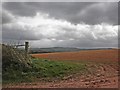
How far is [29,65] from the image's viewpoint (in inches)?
798

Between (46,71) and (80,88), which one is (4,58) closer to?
(46,71)

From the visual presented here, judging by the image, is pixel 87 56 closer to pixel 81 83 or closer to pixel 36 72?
pixel 36 72

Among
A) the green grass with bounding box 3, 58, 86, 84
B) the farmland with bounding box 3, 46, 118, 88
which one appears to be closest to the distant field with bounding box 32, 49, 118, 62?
the farmland with bounding box 3, 46, 118, 88

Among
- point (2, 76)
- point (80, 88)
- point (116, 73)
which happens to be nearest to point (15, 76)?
point (2, 76)

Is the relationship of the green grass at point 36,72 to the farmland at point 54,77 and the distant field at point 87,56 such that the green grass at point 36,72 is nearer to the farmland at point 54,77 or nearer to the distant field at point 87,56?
the farmland at point 54,77

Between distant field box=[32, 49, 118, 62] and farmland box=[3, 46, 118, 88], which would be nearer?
farmland box=[3, 46, 118, 88]

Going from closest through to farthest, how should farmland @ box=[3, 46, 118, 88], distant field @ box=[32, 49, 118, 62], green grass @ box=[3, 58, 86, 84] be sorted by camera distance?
farmland @ box=[3, 46, 118, 88], green grass @ box=[3, 58, 86, 84], distant field @ box=[32, 49, 118, 62]

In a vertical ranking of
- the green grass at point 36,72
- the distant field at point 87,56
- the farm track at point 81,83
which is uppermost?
the distant field at point 87,56

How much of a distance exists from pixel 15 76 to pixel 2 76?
800 mm

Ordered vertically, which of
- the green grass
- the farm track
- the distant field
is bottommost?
the farm track

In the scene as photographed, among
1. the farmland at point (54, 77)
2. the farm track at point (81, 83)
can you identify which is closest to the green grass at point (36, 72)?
the farmland at point (54, 77)

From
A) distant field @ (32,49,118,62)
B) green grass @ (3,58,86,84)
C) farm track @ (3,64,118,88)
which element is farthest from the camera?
distant field @ (32,49,118,62)

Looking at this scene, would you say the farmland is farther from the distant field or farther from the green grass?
the distant field

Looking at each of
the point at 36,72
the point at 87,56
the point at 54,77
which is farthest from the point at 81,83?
the point at 87,56
